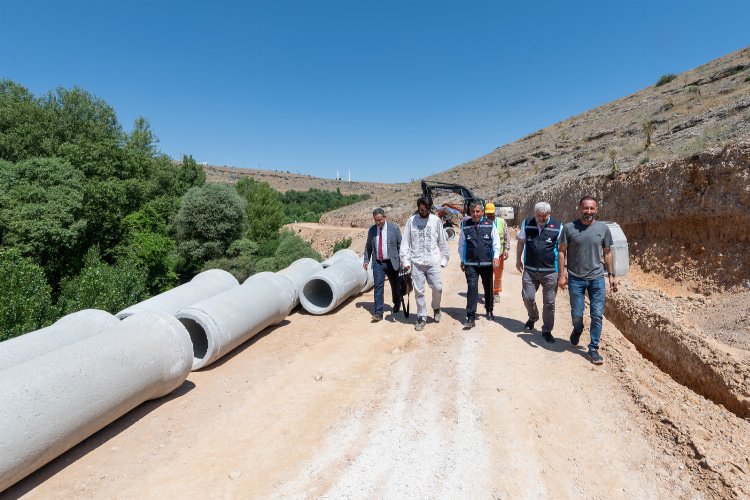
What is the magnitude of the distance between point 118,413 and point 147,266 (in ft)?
69.7

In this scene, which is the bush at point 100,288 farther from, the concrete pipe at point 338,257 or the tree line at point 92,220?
the concrete pipe at point 338,257

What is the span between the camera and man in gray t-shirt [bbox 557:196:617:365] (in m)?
5.05

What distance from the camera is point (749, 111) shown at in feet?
42.1

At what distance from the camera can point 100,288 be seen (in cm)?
1650

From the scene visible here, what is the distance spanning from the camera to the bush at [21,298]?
1311cm

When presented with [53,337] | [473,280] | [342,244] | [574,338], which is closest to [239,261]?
[342,244]

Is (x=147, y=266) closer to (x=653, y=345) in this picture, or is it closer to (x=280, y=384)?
(x=280, y=384)

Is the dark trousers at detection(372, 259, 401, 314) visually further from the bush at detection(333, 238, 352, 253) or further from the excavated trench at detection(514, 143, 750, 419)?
the bush at detection(333, 238, 352, 253)

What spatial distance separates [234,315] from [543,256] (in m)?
4.26

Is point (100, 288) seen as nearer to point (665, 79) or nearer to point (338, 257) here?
point (338, 257)

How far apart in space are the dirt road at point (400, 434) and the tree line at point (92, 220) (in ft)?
40.3

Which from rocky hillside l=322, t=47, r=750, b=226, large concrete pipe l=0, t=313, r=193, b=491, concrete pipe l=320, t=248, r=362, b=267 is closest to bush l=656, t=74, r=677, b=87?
rocky hillside l=322, t=47, r=750, b=226

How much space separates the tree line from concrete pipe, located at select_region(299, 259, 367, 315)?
10.8 meters

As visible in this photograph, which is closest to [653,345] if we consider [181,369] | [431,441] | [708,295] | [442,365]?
[708,295]
